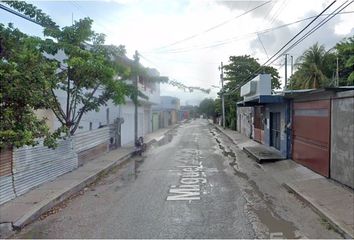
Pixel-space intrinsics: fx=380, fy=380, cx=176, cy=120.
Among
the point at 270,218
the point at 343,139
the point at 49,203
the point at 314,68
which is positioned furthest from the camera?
the point at 314,68

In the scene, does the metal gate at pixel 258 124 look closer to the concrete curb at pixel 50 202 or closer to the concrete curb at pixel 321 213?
the concrete curb at pixel 50 202

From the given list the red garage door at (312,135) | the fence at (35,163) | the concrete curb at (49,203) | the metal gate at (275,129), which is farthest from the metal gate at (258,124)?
the concrete curb at (49,203)

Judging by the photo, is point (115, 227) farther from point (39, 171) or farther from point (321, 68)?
point (321, 68)

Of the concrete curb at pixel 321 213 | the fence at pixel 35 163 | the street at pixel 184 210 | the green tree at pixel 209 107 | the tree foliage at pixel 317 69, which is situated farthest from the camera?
the green tree at pixel 209 107

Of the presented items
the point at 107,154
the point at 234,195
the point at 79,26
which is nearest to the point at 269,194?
the point at 234,195

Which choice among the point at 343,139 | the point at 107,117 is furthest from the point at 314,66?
the point at 343,139

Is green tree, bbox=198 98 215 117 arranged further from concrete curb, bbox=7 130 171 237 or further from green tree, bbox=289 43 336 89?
concrete curb, bbox=7 130 171 237

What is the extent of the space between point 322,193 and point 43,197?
22.1 feet

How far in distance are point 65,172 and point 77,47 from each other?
424 centimetres

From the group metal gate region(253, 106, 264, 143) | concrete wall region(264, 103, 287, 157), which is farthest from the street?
metal gate region(253, 106, 264, 143)

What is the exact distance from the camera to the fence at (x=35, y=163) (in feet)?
28.8

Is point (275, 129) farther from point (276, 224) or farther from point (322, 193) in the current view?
point (276, 224)

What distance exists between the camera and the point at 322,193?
9.20 m

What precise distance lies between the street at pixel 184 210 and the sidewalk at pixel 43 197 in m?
0.23
